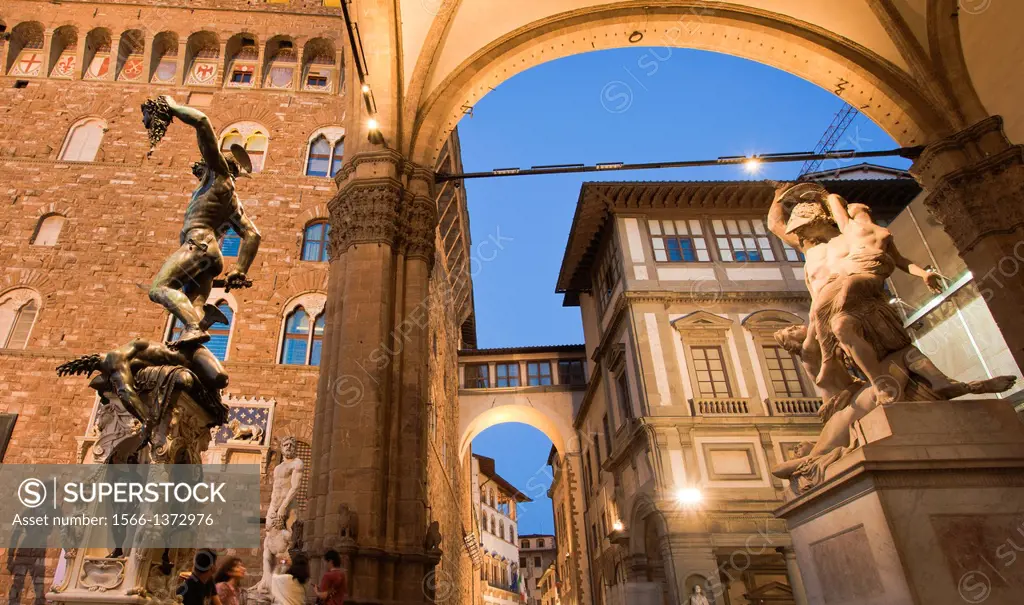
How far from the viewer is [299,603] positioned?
14.6 feet

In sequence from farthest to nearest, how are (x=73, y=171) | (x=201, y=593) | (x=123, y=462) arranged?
(x=73, y=171) < (x=123, y=462) < (x=201, y=593)

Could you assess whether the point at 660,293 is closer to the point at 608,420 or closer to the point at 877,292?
the point at 608,420

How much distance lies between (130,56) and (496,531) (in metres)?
40.5

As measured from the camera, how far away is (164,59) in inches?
771

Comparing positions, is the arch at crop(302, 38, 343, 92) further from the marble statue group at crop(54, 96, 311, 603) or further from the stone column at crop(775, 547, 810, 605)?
the stone column at crop(775, 547, 810, 605)

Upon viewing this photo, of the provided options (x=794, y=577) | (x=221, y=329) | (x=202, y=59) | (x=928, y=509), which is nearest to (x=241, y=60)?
(x=202, y=59)

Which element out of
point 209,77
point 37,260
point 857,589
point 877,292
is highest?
point 209,77

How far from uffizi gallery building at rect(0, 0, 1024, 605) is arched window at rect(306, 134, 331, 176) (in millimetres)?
129

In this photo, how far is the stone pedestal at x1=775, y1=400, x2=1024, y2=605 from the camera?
11.8 feet

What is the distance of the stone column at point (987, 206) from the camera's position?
8336 mm

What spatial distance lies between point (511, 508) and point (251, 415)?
46271 millimetres

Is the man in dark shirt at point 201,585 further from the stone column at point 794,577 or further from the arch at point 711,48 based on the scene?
the stone column at point 794,577

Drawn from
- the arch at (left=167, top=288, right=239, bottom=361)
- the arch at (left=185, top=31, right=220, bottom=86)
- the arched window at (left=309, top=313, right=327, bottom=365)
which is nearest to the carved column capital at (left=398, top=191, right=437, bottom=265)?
the arched window at (left=309, top=313, right=327, bottom=365)

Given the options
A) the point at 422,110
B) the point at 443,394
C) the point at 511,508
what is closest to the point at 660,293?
the point at 443,394
